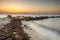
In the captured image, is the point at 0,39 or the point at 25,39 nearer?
the point at 0,39

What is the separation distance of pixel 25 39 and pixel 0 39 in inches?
88.4

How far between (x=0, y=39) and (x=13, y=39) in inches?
40.4

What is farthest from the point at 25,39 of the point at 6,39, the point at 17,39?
the point at 6,39

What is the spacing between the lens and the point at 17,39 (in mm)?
12789

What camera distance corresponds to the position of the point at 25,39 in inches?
533

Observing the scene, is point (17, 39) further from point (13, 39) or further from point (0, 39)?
point (0, 39)

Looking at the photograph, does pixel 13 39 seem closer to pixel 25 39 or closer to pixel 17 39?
pixel 17 39

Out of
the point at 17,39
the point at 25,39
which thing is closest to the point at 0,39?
the point at 17,39

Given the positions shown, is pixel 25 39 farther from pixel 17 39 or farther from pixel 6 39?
pixel 6 39

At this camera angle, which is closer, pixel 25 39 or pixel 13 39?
pixel 13 39

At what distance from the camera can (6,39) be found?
40.2 ft

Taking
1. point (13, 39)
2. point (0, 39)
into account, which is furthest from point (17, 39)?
point (0, 39)

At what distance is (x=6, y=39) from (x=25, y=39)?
1.86 meters

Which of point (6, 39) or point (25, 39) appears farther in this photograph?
point (25, 39)
